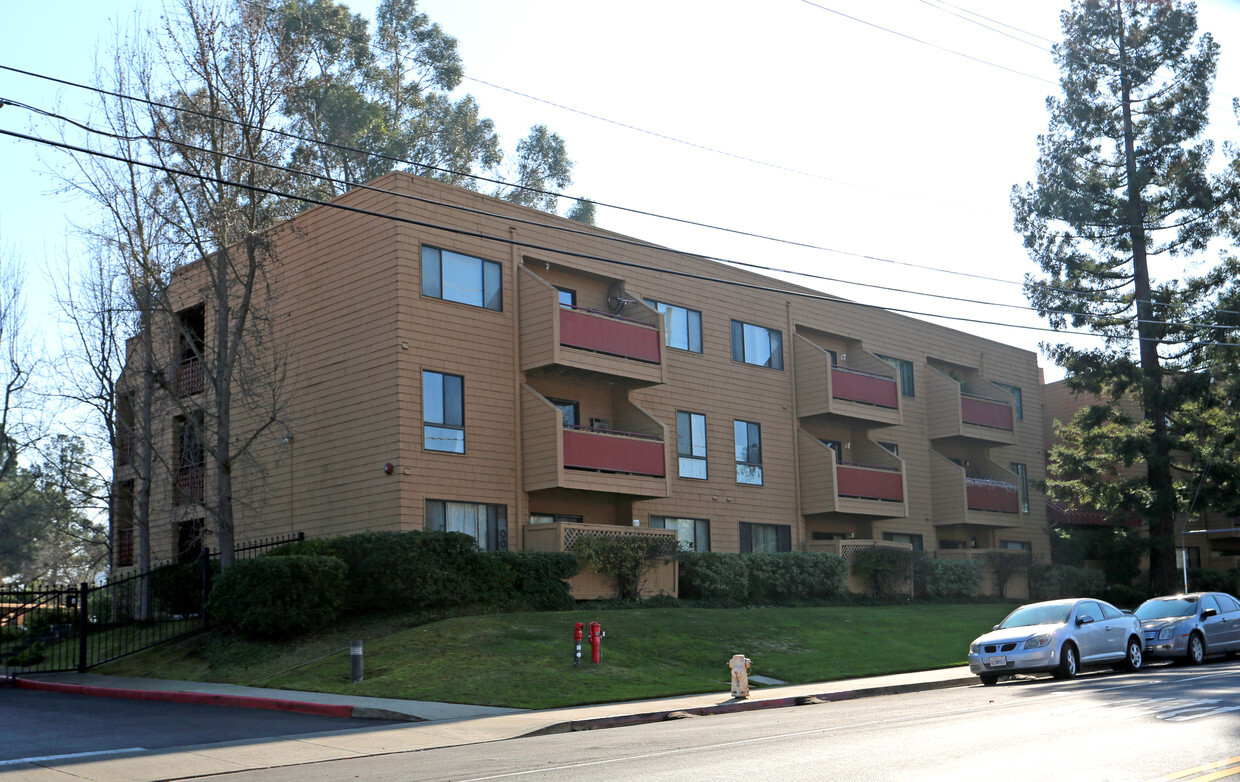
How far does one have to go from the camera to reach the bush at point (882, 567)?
36.4 meters

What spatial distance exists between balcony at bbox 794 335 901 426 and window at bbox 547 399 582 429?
9412 millimetres

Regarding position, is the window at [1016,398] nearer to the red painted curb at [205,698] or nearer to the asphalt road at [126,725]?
the red painted curb at [205,698]

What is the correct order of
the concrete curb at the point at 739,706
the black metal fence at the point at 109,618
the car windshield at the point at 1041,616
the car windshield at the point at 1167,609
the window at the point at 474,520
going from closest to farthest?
the concrete curb at the point at 739,706
the car windshield at the point at 1041,616
the car windshield at the point at 1167,609
the black metal fence at the point at 109,618
the window at the point at 474,520

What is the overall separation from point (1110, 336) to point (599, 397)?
19958 millimetres

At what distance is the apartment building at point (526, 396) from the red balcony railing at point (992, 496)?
A: 4.18m

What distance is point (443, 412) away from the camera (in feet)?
90.4

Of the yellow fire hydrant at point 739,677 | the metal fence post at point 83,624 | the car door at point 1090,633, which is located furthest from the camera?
the metal fence post at point 83,624

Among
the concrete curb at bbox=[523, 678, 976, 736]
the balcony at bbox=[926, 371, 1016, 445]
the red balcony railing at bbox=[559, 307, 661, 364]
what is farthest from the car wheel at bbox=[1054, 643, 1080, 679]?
the balcony at bbox=[926, 371, 1016, 445]

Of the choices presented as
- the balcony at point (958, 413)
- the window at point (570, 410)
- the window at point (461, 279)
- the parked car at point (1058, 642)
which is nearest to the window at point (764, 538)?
the window at point (570, 410)

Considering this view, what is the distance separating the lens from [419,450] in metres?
26.6

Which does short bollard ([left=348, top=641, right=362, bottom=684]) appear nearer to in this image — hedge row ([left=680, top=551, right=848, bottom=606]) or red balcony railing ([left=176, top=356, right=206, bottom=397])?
hedge row ([left=680, top=551, right=848, bottom=606])

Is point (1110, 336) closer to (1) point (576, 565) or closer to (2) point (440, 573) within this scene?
(1) point (576, 565)

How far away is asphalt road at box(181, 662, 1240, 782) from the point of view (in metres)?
9.84

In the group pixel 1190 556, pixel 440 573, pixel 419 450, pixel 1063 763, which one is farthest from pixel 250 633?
pixel 1190 556
